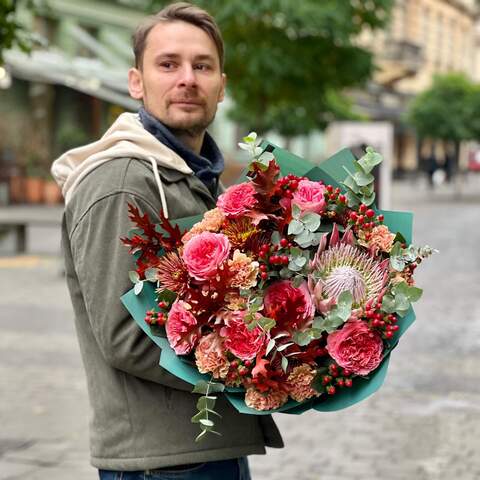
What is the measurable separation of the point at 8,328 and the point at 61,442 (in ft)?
12.8

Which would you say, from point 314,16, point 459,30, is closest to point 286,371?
point 314,16

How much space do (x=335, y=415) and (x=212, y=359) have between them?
4619mm

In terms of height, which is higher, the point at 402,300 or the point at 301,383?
the point at 402,300

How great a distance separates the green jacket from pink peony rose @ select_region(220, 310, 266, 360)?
0.68 ft

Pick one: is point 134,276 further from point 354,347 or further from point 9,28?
point 9,28

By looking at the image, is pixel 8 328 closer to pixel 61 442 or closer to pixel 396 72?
pixel 61 442

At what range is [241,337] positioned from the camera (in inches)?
83.0

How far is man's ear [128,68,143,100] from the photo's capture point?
8.45ft

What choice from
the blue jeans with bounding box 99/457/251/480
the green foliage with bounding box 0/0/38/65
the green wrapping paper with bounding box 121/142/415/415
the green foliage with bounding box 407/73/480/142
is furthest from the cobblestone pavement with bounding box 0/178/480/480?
the green foliage with bounding box 407/73/480/142

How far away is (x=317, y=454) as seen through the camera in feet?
18.7

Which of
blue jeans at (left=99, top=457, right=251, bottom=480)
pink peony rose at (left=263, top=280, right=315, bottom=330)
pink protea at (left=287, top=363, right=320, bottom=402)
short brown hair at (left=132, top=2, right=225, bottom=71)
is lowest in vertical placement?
blue jeans at (left=99, top=457, right=251, bottom=480)

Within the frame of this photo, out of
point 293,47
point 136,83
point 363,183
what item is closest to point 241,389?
point 363,183

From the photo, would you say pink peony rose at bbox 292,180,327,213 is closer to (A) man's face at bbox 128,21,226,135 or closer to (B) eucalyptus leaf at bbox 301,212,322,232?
(B) eucalyptus leaf at bbox 301,212,322,232

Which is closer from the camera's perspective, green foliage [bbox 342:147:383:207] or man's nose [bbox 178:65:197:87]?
green foliage [bbox 342:147:383:207]
